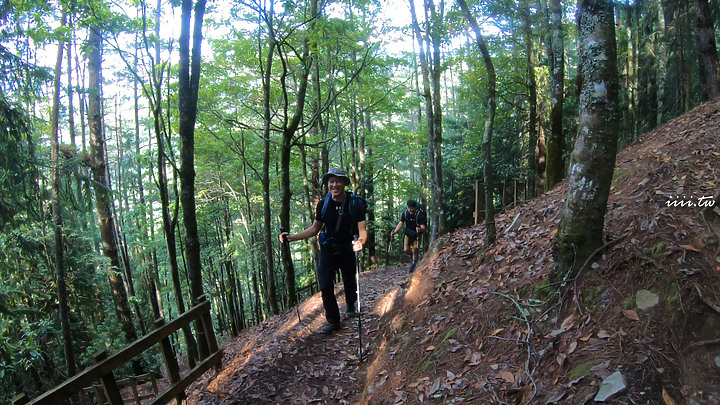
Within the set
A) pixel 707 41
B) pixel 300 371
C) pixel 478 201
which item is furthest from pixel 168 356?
pixel 707 41

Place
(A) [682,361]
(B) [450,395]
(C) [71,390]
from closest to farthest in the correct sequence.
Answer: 1. (A) [682,361]
2. (C) [71,390]
3. (B) [450,395]

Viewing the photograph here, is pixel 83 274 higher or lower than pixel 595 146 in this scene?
lower

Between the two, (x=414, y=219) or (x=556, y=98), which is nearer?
(x=556, y=98)

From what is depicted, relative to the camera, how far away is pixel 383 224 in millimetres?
19328

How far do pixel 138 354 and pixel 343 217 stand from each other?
3088 millimetres

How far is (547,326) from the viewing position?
344 centimetres

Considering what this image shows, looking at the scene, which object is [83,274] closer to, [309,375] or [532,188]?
[309,375]

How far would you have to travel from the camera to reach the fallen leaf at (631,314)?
2.90m

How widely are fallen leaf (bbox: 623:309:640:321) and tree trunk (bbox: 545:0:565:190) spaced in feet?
24.1

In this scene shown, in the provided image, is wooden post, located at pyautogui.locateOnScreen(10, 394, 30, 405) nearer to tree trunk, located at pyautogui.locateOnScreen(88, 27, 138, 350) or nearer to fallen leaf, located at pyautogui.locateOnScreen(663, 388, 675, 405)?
fallen leaf, located at pyautogui.locateOnScreen(663, 388, 675, 405)

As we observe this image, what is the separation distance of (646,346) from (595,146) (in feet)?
5.72

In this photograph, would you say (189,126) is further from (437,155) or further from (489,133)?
(437,155)

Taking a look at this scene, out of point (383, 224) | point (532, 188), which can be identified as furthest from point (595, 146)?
point (383, 224)

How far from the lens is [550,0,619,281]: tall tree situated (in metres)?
3.32
